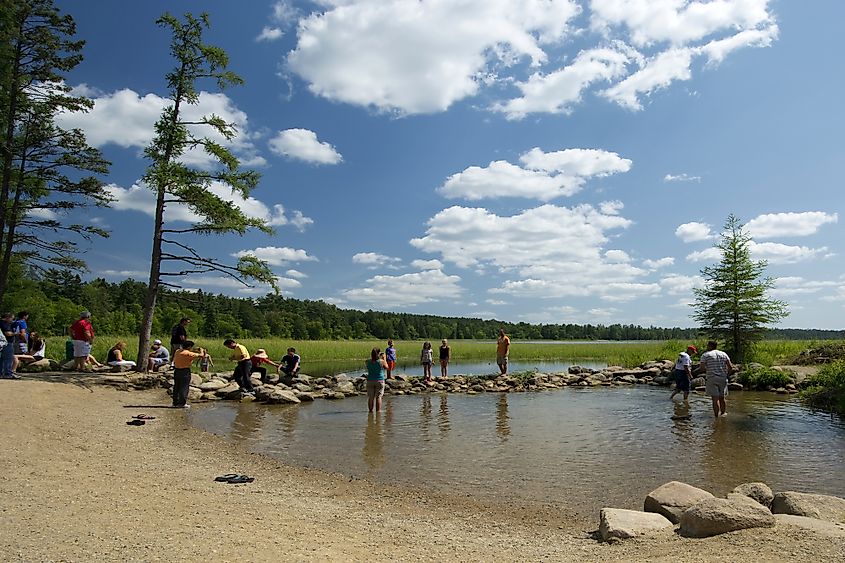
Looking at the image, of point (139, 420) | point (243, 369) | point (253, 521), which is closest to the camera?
point (253, 521)

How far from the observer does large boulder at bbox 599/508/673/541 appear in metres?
5.75

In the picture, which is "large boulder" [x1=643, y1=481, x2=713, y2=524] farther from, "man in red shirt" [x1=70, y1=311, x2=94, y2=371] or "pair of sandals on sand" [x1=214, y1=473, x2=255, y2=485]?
"man in red shirt" [x1=70, y1=311, x2=94, y2=371]

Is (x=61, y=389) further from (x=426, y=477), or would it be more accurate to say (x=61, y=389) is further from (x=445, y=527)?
(x=445, y=527)

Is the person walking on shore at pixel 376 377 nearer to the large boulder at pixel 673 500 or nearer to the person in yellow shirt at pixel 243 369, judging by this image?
the person in yellow shirt at pixel 243 369

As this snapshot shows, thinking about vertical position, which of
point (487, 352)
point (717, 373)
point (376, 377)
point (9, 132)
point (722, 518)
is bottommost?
point (487, 352)

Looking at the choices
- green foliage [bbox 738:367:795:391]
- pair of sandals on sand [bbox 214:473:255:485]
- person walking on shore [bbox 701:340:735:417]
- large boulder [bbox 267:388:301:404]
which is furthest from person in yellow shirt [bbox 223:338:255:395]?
green foliage [bbox 738:367:795:391]

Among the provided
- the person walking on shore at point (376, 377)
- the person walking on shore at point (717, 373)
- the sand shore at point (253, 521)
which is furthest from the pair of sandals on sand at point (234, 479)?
the person walking on shore at point (717, 373)

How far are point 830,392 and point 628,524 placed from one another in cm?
1617

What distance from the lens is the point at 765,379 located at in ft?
76.4

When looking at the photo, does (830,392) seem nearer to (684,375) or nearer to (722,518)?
(684,375)

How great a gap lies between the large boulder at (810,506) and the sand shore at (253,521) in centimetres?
114

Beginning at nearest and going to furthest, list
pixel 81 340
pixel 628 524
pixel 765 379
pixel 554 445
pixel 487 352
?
pixel 628 524 → pixel 554 445 → pixel 81 340 → pixel 765 379 → pixel 487 352

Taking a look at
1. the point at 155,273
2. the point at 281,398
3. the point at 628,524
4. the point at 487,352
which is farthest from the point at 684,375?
the point at 487,352

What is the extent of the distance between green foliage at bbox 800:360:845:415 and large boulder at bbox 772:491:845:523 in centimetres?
1224
